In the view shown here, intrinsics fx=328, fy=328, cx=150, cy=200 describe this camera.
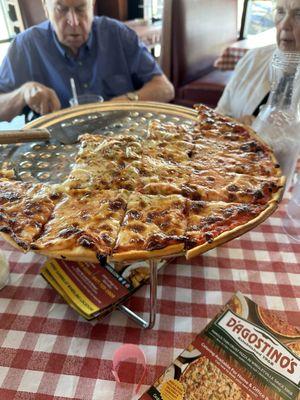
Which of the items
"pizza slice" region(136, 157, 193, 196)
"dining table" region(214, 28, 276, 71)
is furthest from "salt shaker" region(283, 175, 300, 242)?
"dining table" region(214, 28, 276, 71)

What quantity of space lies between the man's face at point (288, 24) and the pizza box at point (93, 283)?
1053 mm

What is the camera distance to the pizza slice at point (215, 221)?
72cm

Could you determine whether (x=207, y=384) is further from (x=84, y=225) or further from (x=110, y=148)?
(x=110, y=148)

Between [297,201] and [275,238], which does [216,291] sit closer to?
[275,238]

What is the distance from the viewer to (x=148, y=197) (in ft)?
2.99

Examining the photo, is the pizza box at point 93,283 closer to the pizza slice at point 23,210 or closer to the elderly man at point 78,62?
the pizza slice at point 23,210

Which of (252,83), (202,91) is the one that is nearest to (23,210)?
(252,83)

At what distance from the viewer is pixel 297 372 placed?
632 mm

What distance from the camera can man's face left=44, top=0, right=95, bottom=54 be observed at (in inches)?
63.6

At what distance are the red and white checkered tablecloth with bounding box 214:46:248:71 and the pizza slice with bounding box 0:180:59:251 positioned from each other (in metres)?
2.35

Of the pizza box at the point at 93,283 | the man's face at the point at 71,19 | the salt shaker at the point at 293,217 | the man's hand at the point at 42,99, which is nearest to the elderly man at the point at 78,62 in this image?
the man's face at the point at 71,19

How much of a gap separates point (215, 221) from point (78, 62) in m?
1.44

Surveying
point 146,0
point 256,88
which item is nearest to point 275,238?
point 256,88

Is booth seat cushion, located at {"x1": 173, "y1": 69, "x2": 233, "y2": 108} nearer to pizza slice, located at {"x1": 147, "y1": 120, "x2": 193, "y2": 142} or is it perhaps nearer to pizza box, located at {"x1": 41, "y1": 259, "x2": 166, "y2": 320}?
pizza slice, located at {"x1": 147, "y1": 120, "x2": 193, "y2": 142}
